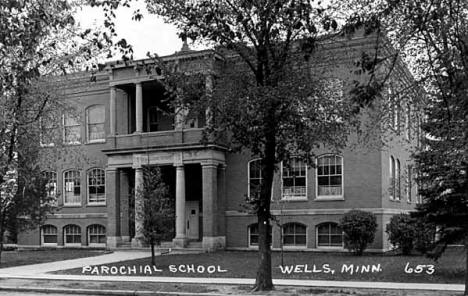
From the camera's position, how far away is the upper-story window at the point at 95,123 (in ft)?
123

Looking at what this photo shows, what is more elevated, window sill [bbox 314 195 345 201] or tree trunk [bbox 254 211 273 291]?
window sill [bbox 314 195 345 201]

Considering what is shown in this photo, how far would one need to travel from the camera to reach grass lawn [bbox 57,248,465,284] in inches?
780

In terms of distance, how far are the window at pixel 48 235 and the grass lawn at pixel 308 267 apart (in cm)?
1259

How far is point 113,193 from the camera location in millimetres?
34875

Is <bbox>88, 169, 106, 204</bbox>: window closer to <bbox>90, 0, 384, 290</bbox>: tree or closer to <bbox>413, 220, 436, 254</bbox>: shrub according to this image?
<bbox>413, 220, 436, 254</bbox>: shrub

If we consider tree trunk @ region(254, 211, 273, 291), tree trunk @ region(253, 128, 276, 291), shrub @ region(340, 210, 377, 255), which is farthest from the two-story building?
tree trunk @ region(254, 211, 273, 291)

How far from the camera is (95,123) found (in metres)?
37.9

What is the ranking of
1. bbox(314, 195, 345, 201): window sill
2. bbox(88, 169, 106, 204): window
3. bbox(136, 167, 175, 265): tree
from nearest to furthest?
bbox(136, 167, 175, 265): tree, bbox(314, 195, 345, 201): window sill, bbox(88, 169, 106, 204): window

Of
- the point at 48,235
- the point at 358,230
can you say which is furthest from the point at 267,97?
the point at 48,235

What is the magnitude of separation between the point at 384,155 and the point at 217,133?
15.4 m

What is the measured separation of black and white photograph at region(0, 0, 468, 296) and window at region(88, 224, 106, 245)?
72mm

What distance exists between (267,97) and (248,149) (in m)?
8.93

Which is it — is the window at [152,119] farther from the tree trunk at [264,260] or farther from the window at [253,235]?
the tree trunk at [264,260]

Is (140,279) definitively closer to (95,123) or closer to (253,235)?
(253,235)
